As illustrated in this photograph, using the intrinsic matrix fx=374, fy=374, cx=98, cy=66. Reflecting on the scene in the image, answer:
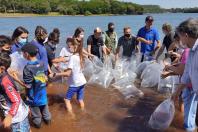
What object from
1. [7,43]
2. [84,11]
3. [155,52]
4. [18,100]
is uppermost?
[7,43]

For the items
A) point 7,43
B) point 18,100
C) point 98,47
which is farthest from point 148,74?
point 18,100

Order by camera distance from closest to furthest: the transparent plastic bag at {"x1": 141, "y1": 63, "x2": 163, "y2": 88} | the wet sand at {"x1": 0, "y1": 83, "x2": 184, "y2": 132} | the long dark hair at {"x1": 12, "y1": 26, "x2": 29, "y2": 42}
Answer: the wet sand at {"x1": 0, "y1": 83, "x2": 184, "y2": 132} < the long dark hair at {"x1": 12, "y1": 26, "x2": 29, "y2": 42} < the transparent plastic bag at {"x1": 141, "y1": 63, "x2": 163, "y2": 88}

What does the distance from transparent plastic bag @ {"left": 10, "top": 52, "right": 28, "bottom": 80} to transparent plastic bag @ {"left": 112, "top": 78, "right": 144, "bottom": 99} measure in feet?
7.47

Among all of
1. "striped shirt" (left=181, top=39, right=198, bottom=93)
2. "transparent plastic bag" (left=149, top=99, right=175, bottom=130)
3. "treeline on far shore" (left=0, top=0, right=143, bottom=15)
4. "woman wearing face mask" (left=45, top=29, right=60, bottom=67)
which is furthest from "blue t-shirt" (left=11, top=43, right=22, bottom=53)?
"treeline on far shore" (left=0, top=0, right=143, bottom=15)

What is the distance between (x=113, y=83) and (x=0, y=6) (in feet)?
208

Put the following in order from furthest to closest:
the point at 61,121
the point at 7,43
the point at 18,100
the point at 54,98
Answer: the point at 54,98, the point at 61,121, the point at 7,43, the point at 18,100

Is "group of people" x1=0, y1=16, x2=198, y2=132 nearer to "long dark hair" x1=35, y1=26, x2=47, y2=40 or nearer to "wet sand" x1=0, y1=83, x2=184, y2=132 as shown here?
"long dark hair" x1=35, y1=26, x2=47, y2=40

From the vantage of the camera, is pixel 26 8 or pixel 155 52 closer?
pixel 155 52

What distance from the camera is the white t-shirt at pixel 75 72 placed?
595cm

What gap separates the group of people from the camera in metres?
3.97

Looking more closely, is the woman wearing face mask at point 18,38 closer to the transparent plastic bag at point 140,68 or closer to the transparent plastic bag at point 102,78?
the transparent plastic bag at point 102,78

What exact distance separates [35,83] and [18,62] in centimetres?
112

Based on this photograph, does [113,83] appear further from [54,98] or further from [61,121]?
[61,121]

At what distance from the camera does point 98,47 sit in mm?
9258
